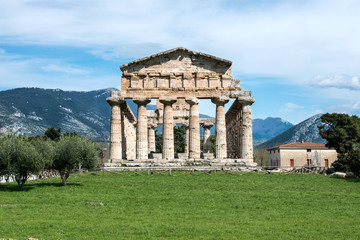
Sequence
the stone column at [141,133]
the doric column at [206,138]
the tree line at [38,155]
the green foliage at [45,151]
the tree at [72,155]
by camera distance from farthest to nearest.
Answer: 1. the doric column at [206,138]
2. the stone column at [141,133]
3. the tree at [72,155]
4. the green foliage at [45,151]
5. the tree line at [38,155]

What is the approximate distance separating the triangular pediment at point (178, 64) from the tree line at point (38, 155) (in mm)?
13831

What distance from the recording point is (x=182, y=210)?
70.2ft

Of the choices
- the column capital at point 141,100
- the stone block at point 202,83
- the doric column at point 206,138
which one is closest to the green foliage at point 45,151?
the column capital at point 141,100

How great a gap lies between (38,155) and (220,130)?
21917 mm

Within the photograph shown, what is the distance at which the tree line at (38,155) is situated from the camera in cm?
2784

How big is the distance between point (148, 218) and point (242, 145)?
27.8 meters

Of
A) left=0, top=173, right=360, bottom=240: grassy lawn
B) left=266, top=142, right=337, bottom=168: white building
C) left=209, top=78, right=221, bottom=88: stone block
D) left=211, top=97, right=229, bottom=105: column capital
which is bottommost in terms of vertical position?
left=0, top=173, right=360, bottom=240: grassy lawn

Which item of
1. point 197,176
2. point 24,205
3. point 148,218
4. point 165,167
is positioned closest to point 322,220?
point 148,218

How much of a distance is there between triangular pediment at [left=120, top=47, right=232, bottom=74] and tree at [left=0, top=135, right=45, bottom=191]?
1932 centimetres

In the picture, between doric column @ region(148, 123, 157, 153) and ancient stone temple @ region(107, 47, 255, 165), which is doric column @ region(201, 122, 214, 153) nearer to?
doric column @ region(148, 123, 157, 153)

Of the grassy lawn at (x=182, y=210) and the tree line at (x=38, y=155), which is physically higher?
the tree line at (x=38, y=155)

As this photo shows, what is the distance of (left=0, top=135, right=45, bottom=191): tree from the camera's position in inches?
1089

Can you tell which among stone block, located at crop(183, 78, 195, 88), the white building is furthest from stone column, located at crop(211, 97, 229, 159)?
the white building

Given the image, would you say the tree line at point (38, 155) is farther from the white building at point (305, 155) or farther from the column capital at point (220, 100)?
the white building at point (305, 155)
